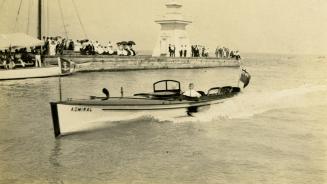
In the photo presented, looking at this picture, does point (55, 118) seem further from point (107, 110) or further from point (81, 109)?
point (107, 110)

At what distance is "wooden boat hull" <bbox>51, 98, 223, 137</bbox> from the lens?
5781 millimetres

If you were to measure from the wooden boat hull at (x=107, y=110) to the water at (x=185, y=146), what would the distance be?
113mm

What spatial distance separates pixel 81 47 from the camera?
1221 centimetres

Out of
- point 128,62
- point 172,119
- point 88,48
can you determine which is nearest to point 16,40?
point 172,119

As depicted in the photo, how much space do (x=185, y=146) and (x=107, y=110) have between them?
38.5 inches

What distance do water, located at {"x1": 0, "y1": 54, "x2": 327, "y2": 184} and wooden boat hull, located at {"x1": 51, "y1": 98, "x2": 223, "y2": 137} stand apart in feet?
0.37

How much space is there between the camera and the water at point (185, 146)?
5.07 meters

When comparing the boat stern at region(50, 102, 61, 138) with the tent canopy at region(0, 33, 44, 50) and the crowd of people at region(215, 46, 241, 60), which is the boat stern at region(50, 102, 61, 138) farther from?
the crowd of people at region(215, 46, 241, 60)

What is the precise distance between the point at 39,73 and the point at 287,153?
19.0ft

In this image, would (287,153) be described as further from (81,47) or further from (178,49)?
(178,49)

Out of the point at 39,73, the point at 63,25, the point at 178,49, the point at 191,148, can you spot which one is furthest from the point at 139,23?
the point at 178,49

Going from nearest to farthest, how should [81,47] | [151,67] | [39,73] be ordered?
[39,73] < [81,47] < [151,67]

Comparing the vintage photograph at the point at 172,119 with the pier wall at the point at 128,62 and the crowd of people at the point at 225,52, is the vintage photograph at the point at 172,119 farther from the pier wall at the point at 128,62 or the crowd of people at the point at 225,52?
the pier wall at the point at 128,62

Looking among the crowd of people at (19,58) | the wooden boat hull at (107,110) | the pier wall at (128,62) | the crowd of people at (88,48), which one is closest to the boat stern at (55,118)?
the wooden boat hull at (107,110)
